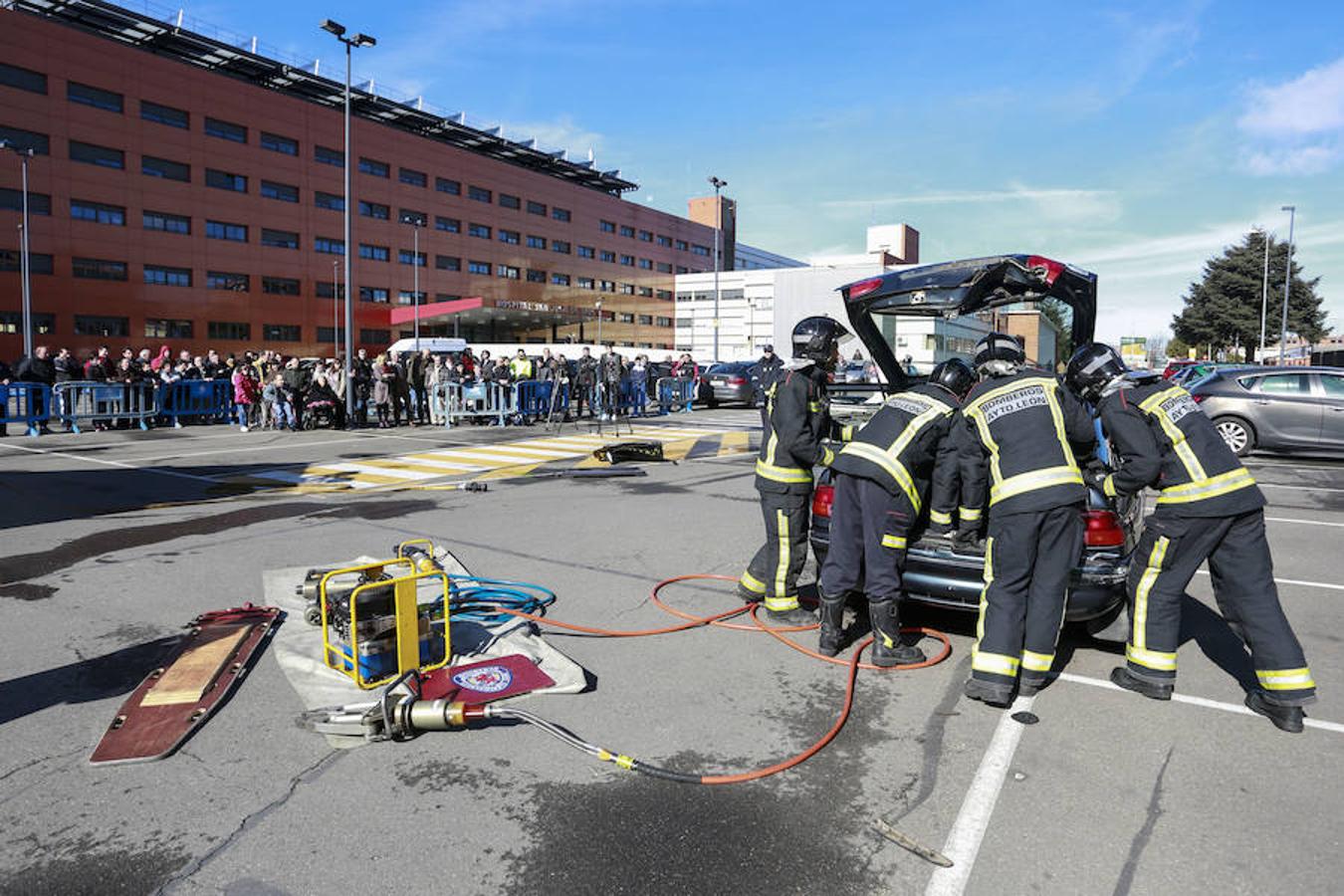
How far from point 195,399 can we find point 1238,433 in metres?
20.9

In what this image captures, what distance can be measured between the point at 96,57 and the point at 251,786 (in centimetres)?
5235

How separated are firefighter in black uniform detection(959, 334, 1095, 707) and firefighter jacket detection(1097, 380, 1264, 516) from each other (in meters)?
0.19

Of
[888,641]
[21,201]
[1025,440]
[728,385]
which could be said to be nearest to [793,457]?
[888,641]

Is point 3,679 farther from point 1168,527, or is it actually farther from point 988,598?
point 1168,527

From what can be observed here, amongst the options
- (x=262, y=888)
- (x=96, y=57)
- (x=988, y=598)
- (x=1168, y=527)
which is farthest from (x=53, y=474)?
(x=96, y=57)

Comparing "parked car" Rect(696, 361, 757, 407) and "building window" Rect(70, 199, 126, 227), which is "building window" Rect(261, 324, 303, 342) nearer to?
"building window" Rect(70, 199, 126, 227)

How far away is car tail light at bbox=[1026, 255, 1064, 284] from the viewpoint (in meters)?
5.02

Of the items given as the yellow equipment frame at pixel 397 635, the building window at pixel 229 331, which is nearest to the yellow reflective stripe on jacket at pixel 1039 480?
the yellow equipment frame at pixel 397 635

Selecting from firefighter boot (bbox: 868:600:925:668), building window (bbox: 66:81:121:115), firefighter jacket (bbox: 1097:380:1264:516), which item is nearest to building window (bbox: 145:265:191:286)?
building window (bbox: 66:81:121:115)

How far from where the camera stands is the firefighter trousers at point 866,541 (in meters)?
4.25

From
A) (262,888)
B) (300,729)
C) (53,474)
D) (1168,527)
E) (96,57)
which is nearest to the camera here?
(262,888)

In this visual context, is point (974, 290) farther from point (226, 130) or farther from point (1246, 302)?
point (1246, 302)

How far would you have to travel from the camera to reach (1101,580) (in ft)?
13.4

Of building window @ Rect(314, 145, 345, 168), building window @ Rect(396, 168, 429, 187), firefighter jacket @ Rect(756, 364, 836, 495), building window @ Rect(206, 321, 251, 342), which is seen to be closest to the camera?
firefighter jacket @ Rect(756, 364, 836, 495)
